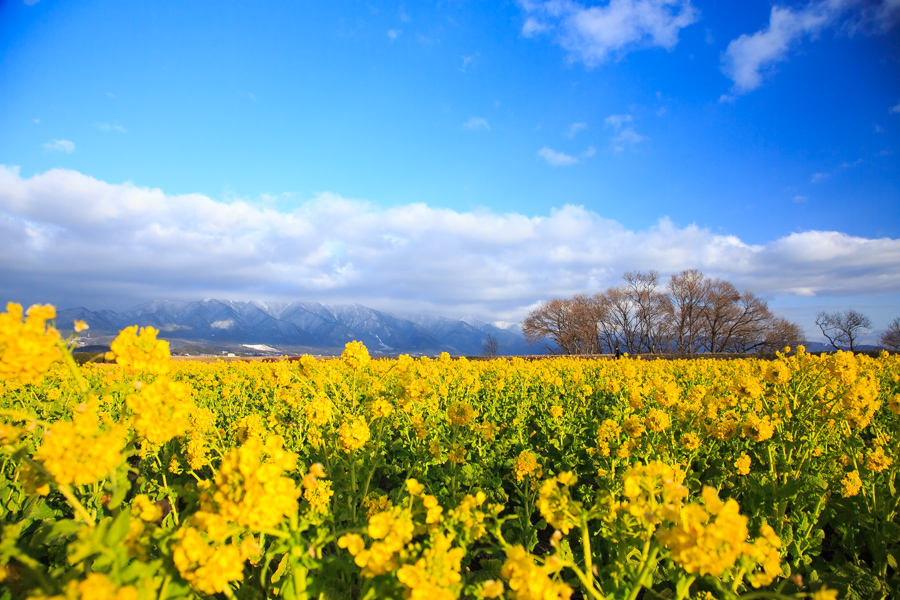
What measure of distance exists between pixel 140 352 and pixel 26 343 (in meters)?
0.38

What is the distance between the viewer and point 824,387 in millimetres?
4961

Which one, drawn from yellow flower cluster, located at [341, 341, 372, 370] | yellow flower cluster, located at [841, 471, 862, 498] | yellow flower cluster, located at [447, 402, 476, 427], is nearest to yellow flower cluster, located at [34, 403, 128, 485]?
yellow flower cluster, located at [341, 341, 372, 370]

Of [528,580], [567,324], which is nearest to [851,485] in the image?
[528,580]

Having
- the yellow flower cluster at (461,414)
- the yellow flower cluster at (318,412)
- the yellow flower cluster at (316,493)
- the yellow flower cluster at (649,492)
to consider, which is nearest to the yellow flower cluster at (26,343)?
the yellow flower cluster at (316,493)

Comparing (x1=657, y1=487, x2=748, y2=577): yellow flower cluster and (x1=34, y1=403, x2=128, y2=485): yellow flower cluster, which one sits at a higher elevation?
(x1=34, y1=403, x2=128, y2=485): yellow flower cluster

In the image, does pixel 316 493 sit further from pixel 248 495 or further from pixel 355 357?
pixel 355 357

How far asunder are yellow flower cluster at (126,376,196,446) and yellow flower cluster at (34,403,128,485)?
205 mm

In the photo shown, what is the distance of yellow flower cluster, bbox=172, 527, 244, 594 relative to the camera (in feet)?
4.38

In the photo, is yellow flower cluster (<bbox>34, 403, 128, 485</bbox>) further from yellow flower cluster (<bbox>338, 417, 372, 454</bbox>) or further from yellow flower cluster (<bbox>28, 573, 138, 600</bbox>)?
yellow flower cluster (<bbox>338, 417, 372, 454</bbox>)

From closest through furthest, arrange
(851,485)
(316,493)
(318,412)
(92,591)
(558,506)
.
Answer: (92,591) < (558,506) < (316,493) < (318,412) < (851,485)

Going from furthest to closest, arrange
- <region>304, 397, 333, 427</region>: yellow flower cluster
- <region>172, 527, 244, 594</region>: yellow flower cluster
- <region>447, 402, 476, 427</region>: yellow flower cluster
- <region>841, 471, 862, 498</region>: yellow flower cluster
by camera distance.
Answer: <region>447, 402, 476, 427</region>: yellow flower cluster → <region>841, 471, 862, 498</region>: yellow flower cluster → <region>304, 397, 333, 427</region>: yellow flower cluster → <region>172, 527, 244, 594</region>: yellow flower cluster

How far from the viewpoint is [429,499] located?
1.61 meters

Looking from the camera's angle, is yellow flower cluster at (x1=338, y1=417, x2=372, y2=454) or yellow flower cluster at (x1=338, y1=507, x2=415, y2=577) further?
yellow flower cluster at (x1=338, y1=417, x2=372, y2=454)

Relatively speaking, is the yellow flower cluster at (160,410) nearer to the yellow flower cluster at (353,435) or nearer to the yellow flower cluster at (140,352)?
the yellow flower cluster at (140,352)
